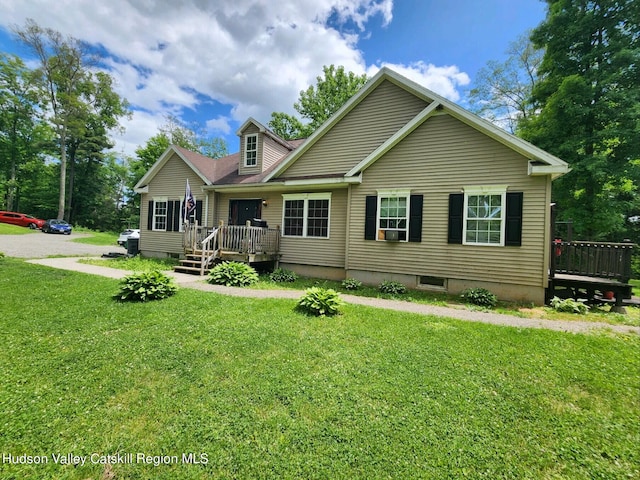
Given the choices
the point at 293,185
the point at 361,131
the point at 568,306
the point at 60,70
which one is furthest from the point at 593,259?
the point at 60,70

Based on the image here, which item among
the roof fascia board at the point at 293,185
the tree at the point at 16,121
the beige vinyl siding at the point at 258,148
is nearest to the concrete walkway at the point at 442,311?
the roof fascia board at the point at 293,185

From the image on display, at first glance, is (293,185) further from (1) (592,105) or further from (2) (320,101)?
(2) (320,101)

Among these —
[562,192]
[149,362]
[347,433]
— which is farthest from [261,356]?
[562,192]

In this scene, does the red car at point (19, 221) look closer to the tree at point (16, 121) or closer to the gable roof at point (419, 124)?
the tree at point (16, 121)

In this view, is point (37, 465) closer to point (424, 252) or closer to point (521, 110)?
point (424, 252)

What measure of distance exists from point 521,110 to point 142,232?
25.6 m

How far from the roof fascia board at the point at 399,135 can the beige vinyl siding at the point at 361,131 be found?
107 centimetres

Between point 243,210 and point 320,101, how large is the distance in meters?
19.4

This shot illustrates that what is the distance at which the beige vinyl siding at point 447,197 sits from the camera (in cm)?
734

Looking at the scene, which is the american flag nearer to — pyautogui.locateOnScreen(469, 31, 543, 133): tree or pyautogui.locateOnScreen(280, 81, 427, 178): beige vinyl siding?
pyautogui.locateOnScreen(280, 81, 427, 178): beige vinyl siding

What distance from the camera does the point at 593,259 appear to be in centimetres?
748

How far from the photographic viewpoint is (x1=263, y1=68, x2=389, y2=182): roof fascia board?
10062mm

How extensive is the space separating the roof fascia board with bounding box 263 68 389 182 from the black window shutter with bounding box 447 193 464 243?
5152 millimetres

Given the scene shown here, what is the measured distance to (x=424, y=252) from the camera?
855 cm
